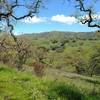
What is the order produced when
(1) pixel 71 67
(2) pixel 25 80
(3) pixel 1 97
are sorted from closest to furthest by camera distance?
(3) pixel 1 97, (2) pixel 25 80, (1) pixel 71 67

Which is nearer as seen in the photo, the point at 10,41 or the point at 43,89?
the point at 43,89

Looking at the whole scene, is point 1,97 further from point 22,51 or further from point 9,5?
point 22,51

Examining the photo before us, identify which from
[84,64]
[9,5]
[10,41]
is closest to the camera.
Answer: [9,5]

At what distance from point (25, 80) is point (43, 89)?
1.95 metres

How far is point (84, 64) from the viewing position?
468 ft

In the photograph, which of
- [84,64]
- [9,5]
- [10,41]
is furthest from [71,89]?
[84,64]

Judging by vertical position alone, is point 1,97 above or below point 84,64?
above

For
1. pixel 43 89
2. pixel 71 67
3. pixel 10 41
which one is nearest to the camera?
pixel 43 89

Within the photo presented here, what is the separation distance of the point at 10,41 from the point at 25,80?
46.0m

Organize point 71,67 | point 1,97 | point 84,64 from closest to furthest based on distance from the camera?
point 1,97
point 84,64
point 71,67

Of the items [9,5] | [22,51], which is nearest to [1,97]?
[9,5]

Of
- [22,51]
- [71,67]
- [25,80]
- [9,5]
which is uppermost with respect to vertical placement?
[9,5]

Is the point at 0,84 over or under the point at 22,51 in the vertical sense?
over

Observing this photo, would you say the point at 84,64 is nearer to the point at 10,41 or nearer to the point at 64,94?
the point at 10,41
